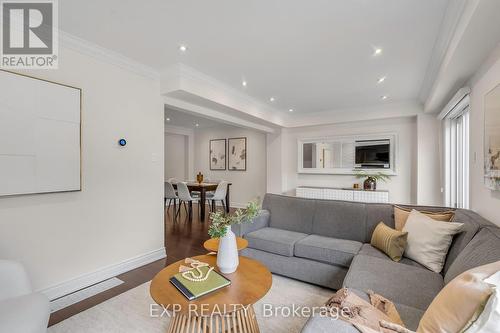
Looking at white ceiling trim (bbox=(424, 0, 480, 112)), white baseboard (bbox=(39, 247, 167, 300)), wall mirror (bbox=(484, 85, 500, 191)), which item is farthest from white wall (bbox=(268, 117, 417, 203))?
white baseboard (bbox=(39, 247, 167, 300))

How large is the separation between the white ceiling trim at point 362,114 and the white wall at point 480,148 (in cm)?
198

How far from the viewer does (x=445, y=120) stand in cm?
372

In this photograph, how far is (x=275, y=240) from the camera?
262 centimetres

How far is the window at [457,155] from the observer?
3.08m

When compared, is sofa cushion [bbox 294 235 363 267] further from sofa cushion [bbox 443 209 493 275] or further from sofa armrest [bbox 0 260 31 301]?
sofa armrest [bbox 0 260 31 301]

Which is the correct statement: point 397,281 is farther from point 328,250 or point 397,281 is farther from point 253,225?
→ point 253,225

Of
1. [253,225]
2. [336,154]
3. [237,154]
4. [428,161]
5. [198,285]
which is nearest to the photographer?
[198,285]

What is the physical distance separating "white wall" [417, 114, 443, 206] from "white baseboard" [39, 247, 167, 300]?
438 cm

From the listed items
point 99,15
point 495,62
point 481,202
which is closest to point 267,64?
point 99,15

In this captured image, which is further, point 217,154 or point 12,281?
point 217,154

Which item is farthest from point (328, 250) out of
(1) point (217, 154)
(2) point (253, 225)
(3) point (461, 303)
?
(1) point (217, 154)

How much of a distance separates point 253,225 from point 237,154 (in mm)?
4201

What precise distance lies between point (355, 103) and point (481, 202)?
9.29 ft

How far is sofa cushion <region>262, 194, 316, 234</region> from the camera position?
2.95 metres
